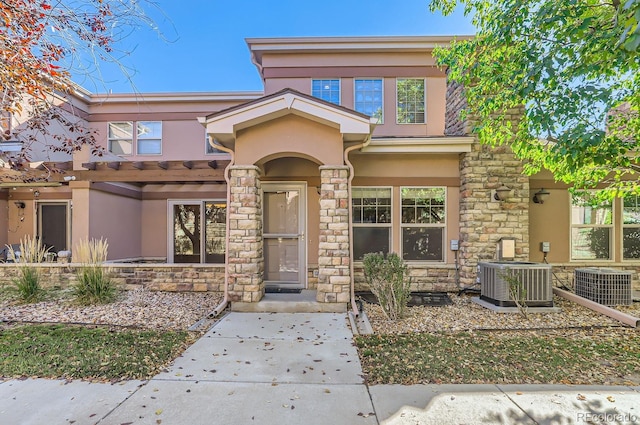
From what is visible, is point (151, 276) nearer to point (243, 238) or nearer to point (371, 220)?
point (243, 238)

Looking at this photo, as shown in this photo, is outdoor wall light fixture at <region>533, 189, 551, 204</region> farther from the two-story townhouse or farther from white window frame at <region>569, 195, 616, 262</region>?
white window frame at <region>569, 195, 616, 262</region>

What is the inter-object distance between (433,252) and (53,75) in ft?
23.5

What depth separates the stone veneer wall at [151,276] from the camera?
6918 millimetres

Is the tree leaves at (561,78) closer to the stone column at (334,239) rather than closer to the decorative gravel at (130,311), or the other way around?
the stone column at (334,239)

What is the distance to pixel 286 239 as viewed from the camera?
7.14 meters

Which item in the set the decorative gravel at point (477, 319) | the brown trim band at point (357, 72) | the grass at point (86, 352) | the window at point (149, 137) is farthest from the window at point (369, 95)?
the grass at point (86, 352)

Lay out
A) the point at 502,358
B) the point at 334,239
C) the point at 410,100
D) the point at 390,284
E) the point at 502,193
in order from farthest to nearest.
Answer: the point at 410,100 < the point at 502,193 < the point at 334,239 < the point at 390,284 < the point at 502,358

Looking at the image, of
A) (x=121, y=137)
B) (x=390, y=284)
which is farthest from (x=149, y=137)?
(x=390, y=284)

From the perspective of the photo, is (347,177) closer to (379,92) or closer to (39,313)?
(379,92)

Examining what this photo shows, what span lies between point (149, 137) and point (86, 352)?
8.60m

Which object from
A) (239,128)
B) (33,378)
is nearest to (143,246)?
(239,128)

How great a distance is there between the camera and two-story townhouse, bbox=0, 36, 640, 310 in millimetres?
5770

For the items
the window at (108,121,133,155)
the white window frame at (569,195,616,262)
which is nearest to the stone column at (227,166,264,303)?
the window at (108,121,133,155)

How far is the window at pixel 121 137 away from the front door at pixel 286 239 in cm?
657
